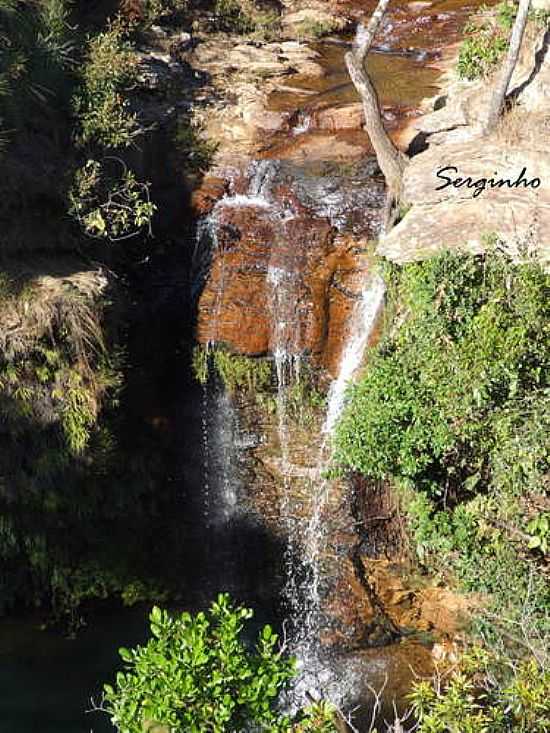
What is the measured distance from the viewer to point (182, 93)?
1616 centimetres

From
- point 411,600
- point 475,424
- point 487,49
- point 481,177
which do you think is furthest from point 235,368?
point 487,49

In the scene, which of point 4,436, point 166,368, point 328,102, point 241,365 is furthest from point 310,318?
point 328,102

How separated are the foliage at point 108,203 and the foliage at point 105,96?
0.41 m

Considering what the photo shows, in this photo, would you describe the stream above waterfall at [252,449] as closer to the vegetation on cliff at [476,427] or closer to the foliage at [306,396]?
the foliage at [306,396]

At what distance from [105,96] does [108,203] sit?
2.06 m

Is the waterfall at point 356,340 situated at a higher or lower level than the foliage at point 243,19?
lower

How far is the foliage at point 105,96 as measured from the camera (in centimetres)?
1257

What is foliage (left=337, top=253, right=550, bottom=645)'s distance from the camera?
8.90 metres

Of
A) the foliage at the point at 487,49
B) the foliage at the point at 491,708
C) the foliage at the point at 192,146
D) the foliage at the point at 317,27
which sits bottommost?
the foliage at the point at 491,708

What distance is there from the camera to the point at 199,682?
574 cm

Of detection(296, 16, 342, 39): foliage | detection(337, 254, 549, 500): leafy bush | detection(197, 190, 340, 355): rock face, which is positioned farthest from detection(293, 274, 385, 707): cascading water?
detection(296, 16, 342, 39): foliage

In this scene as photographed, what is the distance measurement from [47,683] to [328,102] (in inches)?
426

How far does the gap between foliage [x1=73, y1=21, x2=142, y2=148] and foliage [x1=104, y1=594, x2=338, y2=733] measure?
335 inches

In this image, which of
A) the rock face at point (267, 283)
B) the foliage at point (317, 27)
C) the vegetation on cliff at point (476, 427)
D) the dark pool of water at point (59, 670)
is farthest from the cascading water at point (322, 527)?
the foliage at point (317, 27)
